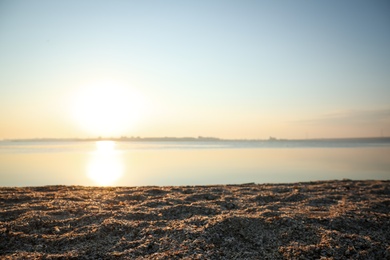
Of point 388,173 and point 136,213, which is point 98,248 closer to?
point 136,213

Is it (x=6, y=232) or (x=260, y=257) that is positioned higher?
(x=6, y=232)

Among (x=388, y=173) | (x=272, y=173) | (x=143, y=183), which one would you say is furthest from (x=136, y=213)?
(x=388, y=173)

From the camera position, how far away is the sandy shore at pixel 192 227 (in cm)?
498

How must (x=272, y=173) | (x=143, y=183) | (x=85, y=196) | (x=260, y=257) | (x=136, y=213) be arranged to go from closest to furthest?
1. (x=260, y=257)
2. (x=136, y=213)
3. (x=85, y=196)
4. (x=143, y=183)
5. (x=272, y=173)

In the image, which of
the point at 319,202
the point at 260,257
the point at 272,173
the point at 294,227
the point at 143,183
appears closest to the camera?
the point at 260,257

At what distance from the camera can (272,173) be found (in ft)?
61.2

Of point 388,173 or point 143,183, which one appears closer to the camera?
point 143,183

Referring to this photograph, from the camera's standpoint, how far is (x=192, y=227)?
19.5 feet

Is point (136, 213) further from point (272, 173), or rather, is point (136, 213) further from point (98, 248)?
point (272, 173)

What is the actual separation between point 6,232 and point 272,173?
15.9 m

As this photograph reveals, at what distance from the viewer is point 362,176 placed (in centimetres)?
1680

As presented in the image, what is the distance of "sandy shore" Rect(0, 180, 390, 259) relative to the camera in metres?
4.98

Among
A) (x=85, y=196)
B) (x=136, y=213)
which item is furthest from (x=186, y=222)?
(x=85, y=196)

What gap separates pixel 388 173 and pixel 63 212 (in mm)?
19083
